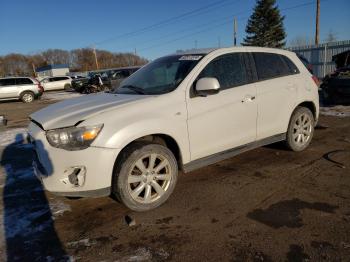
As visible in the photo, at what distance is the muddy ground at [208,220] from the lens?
2.72 metres

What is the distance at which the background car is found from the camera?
30.9 m

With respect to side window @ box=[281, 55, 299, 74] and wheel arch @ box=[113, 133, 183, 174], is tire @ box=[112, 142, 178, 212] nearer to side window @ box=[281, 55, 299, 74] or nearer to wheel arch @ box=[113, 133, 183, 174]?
wheel arch @ box=[113, 133, 183, 174]

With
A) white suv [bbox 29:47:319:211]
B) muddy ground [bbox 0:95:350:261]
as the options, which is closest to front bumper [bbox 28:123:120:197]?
white suv [bbox 29:47:319:211]

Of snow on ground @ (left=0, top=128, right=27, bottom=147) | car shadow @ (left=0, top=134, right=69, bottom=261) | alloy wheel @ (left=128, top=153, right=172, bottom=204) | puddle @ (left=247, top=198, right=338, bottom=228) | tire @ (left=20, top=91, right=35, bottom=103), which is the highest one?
tire @ (left=20, top=91, right=35, bottom=103)

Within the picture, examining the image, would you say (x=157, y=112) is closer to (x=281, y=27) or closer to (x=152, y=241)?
(x=152, y=241)

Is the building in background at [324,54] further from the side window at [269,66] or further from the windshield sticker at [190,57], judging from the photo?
the windshield sticker at [190,57]

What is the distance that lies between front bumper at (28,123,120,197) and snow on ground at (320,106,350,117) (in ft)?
24.8

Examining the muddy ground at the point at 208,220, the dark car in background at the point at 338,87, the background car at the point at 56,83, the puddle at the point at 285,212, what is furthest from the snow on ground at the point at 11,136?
the background car at the point at 56,83

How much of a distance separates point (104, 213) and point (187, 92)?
1.72m

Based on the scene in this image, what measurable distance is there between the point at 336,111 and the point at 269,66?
5627 mm

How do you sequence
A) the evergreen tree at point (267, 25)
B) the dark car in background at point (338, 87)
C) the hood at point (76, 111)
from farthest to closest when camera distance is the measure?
1. the evergreen tree at point (267, 25)
2. the dark car in background at point (338, 87)
3. the hood at point (76, 111)

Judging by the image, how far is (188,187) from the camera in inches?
162

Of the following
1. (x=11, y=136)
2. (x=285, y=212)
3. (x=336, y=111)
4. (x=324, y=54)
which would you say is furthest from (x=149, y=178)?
(x=324, y=54)

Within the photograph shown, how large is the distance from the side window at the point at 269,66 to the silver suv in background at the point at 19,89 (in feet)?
64.5
